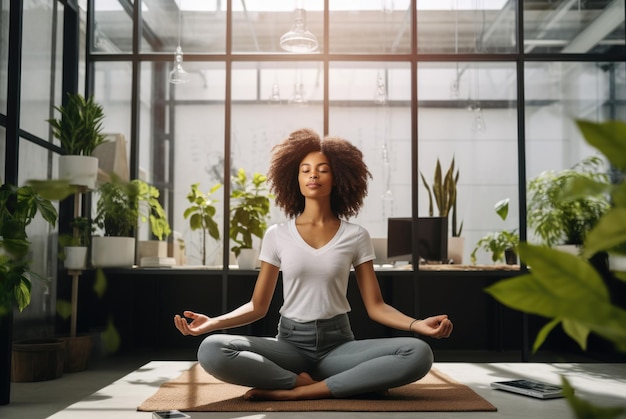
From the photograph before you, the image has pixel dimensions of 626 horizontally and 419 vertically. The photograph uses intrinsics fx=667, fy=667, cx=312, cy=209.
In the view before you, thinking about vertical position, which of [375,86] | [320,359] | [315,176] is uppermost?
[375,86]

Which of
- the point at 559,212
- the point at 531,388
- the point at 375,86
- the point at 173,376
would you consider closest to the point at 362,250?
the point at 531,388

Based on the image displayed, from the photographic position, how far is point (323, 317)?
2.52 metres

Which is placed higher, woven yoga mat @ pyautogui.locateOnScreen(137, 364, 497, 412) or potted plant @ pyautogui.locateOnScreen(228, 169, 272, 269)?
potted plant @ pyautogui.locateOnScreen(228, 169, 272, 269)

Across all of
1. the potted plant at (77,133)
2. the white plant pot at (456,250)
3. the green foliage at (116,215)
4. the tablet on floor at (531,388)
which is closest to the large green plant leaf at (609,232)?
the tablet on floor at (531,388)

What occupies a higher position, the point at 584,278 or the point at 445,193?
the point at 445,193

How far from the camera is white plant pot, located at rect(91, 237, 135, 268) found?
161 inches

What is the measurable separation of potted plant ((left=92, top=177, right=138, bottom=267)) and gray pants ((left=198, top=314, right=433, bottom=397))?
1.87 meters

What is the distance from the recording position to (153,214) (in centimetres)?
454

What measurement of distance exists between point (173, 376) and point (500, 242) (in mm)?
2366

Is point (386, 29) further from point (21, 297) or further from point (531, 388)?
point (21, 297)

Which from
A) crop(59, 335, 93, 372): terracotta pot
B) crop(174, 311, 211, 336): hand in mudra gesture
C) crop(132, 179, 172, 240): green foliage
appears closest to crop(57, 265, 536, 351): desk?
crop(132, 179, 172, 240): green foliage

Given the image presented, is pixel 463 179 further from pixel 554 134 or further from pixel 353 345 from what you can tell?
pixel 353 345

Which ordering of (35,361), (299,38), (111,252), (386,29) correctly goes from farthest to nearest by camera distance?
(386,29), (299,38), (111,252), (35,361)

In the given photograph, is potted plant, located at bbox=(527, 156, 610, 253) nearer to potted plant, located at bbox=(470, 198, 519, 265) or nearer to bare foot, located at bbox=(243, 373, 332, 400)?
potted plant, located at bbox=(470, 198, 519, 265)
